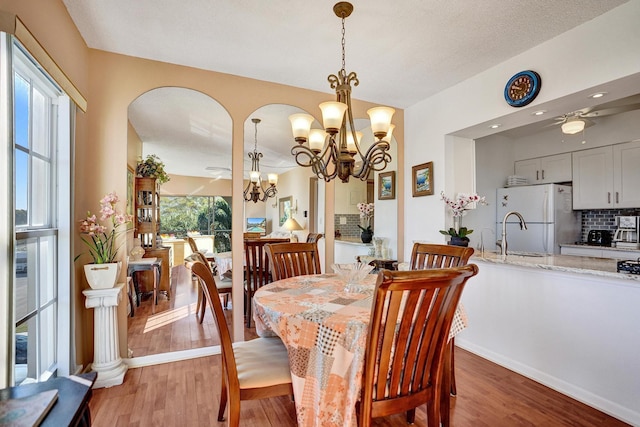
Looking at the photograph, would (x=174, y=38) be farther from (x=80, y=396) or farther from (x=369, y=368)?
(x=369, y=368)

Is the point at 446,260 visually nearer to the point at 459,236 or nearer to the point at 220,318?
the point at 459,236

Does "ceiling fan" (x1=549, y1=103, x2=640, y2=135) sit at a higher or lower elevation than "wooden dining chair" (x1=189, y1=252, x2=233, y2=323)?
higher

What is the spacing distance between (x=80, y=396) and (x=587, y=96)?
3.15 meters

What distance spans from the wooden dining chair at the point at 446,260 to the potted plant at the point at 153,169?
2.18 m

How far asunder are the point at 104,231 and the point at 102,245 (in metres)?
0.11


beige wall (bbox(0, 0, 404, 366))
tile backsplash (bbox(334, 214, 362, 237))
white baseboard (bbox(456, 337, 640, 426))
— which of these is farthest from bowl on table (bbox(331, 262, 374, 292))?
tile backsplash (bbox(334, 214, 362, 237))

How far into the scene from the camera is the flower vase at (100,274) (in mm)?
2160

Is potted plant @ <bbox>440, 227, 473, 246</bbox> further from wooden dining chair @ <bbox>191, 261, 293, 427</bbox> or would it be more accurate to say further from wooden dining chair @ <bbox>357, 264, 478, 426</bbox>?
wooden dining chair @ <bbox>191, 261, 293, 427</bbox>

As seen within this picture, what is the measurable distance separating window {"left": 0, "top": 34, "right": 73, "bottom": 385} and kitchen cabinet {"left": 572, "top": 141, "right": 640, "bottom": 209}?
5.34 metres

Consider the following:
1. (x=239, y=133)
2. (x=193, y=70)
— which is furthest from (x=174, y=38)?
(x=239, y=133)

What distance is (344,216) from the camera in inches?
162

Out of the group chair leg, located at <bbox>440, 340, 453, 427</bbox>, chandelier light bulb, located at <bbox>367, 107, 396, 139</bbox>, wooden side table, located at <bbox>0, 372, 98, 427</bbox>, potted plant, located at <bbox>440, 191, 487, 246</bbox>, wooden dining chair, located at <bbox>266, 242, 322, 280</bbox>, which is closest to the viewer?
wooden side table, located at <bbox>0, 372, 98, 427</bbox>

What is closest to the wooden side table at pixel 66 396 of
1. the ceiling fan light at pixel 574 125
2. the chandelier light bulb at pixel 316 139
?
the chandelier light bulb at pixel 316 139

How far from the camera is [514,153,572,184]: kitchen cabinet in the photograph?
4223 mm
